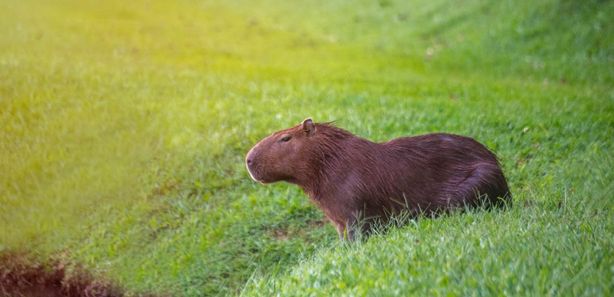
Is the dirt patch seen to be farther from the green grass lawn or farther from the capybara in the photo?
the capybara

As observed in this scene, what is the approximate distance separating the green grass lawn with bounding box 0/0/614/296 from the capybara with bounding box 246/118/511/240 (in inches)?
10.7

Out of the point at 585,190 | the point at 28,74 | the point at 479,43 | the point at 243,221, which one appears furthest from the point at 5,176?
the point at 479,43

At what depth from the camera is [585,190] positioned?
6.79 m

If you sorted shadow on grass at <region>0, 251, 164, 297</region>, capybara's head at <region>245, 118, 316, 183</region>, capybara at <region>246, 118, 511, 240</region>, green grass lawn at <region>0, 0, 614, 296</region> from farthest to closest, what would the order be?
shadow on grass at <region>0, 251, 164, 297</region> → capybara's head at <region>245, 118, 316, 183</region> → capybara at <region>246, 118, 511, 240</region> → green grass lawn at <region>0, 0, 614, 296</region>

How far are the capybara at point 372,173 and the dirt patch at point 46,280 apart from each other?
2613mm

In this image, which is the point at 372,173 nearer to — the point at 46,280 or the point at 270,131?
the point at 270,131

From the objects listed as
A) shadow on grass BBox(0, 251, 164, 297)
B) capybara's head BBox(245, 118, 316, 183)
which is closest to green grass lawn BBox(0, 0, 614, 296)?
shadow on grass BBox(0, 251, 164, 297)

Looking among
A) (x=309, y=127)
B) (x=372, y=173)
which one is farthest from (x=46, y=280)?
(x=372, y=173)

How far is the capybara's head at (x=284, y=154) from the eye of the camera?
5961mm

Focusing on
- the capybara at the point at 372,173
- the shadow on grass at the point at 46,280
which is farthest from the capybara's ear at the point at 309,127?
the shadow on grass at the point at 46,280

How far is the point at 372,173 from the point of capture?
589cm

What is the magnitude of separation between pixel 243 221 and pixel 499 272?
12.5ft

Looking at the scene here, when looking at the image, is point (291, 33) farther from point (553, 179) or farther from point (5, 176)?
point (553, 179)

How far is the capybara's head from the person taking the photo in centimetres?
596
